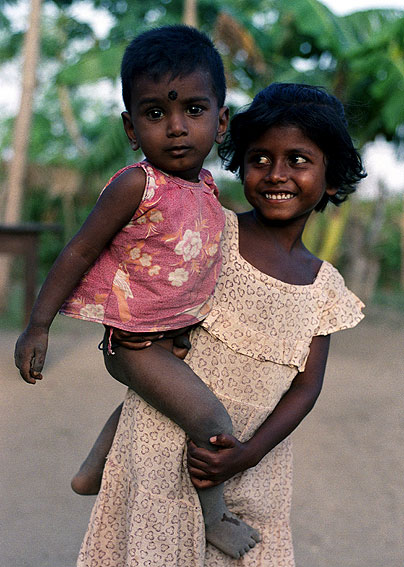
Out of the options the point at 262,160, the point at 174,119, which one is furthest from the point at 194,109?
the point at 262,160

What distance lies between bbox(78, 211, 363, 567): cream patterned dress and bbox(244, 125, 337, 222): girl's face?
0.11m

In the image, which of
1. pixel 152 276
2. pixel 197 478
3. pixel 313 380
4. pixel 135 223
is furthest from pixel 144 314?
pixel 313 380

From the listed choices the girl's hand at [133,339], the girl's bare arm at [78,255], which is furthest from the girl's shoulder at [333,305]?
the girl's bare arm at [78,255]

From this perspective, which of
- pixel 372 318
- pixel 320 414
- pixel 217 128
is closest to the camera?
pixel 217 128

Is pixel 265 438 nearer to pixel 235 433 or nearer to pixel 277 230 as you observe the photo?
pixel 235 433

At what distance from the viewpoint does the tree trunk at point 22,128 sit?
26.5ft

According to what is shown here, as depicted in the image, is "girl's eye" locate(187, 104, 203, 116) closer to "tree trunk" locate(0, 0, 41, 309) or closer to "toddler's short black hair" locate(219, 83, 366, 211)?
"toddler's short black hair" locate(219, 83, 366, 211)

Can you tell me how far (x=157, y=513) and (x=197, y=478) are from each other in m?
0.14

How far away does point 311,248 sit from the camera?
816cm

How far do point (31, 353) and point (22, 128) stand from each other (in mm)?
7370

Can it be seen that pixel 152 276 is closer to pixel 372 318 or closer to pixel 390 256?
pixel 372 318

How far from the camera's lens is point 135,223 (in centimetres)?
140

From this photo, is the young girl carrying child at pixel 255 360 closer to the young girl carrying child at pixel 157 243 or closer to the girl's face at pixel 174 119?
the young girl carrying child at pixel 157 243

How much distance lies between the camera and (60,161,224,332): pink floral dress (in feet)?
4.58
